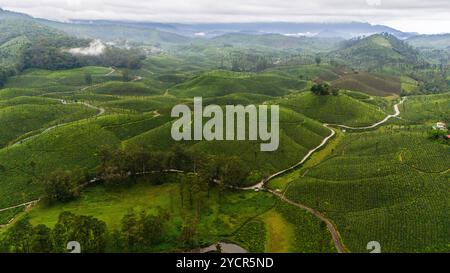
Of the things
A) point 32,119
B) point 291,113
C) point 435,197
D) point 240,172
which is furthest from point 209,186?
point 32,119

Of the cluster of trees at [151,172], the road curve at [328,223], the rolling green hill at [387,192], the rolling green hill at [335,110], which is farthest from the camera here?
the rolling green hill at [335,110]

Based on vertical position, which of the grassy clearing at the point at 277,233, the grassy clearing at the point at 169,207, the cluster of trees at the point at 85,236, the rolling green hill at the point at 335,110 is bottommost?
the grassy clearing at the point at 277,233

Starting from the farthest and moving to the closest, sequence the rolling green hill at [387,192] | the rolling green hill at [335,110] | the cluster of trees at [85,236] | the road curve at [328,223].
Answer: the rolling green hill at [335,110], the rolling green hill at [387,192], the road curve at [328,223], the cluster of trees at [85,236]

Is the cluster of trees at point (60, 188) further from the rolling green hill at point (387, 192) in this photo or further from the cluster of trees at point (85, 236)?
the rolling green hill at point (387, 192)

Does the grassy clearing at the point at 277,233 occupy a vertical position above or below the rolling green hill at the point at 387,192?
below

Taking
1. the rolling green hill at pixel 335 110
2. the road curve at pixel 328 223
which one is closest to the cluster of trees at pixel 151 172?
the road curve at pixel 328 223

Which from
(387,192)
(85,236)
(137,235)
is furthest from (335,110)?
(85,236)

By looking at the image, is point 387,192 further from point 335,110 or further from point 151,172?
point 335,110

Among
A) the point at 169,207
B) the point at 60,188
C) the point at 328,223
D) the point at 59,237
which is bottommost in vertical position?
the point at 169,207

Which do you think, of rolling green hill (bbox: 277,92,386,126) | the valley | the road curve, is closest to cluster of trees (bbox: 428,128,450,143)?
the valley

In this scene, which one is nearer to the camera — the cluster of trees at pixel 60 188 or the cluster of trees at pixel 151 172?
the cluster of trees at pixel 60 188
